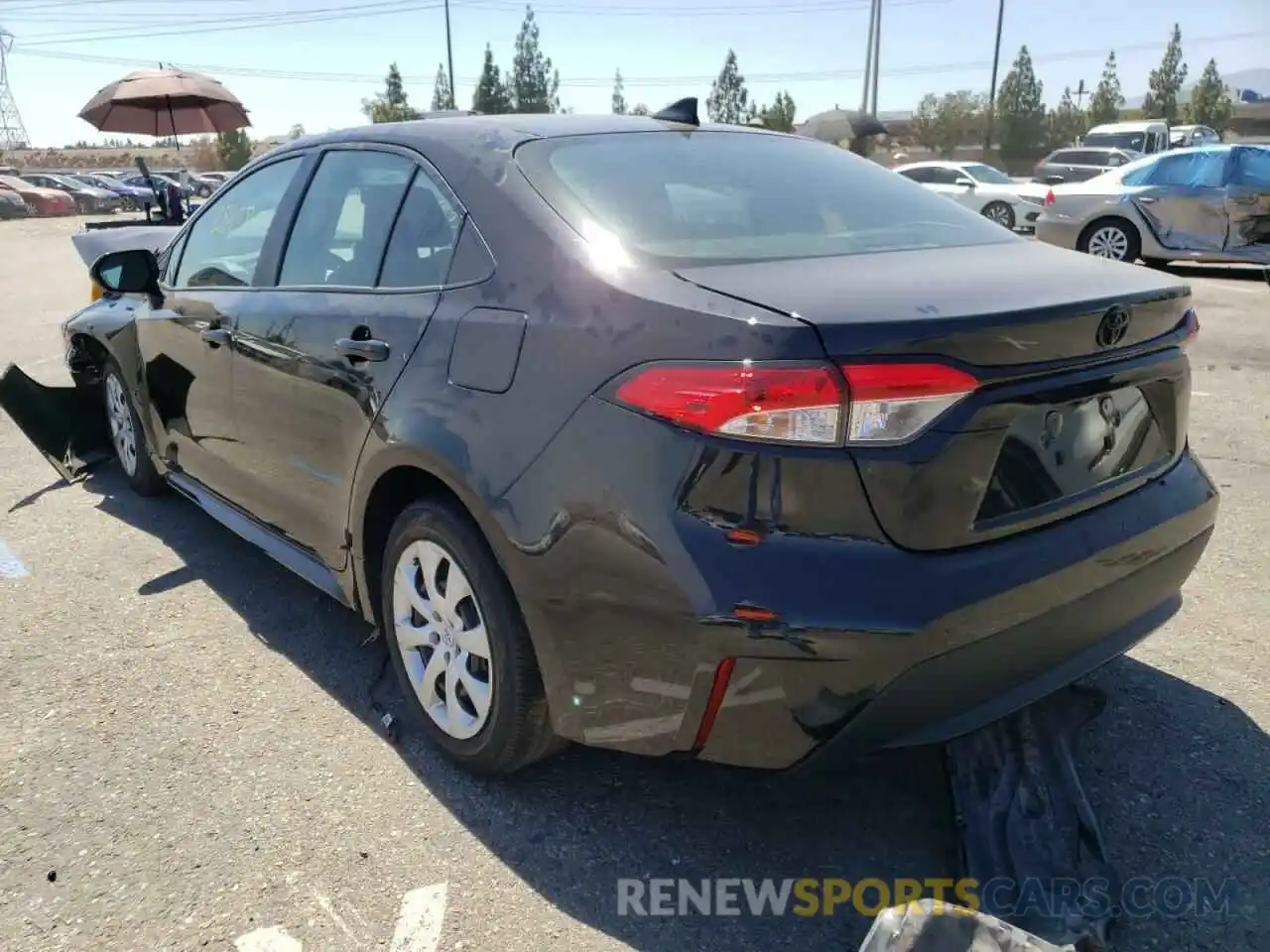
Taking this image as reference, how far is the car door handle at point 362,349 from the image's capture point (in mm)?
2682

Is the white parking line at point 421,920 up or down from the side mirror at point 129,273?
down

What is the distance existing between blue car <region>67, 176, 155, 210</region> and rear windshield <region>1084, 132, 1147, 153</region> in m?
37.2

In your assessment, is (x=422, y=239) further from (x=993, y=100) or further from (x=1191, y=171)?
(x=993, y=100)

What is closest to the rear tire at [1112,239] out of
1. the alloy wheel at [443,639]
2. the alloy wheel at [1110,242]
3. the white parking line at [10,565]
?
the alloy wheel at [1110,242]

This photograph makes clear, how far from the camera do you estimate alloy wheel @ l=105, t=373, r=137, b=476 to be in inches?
190

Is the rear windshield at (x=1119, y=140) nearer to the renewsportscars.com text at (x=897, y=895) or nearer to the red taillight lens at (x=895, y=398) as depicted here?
the renewsportscars.com text at (x=897, y=895)

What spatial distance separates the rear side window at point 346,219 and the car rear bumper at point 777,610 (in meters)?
1.12

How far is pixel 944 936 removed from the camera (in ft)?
5.77

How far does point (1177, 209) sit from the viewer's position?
38.3 feet

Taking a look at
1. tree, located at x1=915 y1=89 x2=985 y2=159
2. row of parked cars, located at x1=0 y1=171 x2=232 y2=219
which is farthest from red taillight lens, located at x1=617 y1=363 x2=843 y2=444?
tree, located at x1=915 y1=89 x2=985 y2=159

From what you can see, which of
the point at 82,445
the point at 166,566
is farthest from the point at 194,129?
the point at 166,566

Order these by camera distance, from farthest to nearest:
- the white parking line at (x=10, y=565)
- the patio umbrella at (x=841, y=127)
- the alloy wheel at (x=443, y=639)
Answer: the patio umbrella at (x=841, y=127) → the white parking line at (x=10, y=565) → the alloy wheel at (x=443, y=639)

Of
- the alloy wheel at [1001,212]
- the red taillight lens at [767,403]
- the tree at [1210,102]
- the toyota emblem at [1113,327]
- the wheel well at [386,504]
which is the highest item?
the tree at [1210,102]

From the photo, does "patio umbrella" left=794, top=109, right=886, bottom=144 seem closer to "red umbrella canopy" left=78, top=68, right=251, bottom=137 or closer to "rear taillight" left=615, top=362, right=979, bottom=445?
"red umbrella canopy" left=78, top=68, right=251, bottom=137
